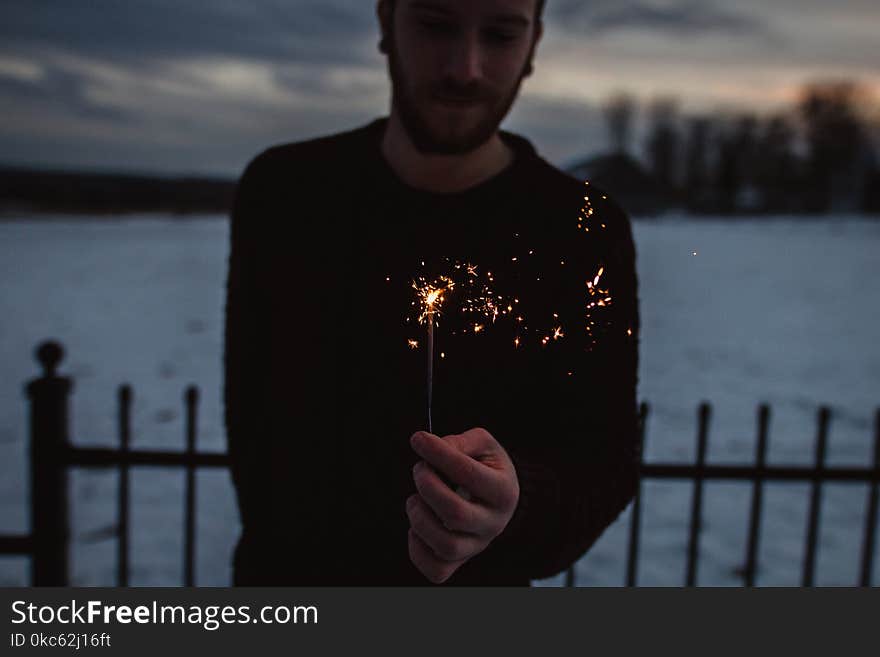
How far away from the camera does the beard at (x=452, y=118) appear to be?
1.53 m

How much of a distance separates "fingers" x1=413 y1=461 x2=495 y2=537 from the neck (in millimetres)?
894

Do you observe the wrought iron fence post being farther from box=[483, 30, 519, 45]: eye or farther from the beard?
box=[483, 30, 519, 45]: eye

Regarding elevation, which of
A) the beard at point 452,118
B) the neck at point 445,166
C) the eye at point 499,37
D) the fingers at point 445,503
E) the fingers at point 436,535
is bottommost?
the fingers at point 436,535

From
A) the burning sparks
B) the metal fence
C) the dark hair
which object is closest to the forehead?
the dark hair

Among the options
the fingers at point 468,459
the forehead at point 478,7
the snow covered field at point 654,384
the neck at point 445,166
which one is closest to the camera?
the fingers at point 468,459

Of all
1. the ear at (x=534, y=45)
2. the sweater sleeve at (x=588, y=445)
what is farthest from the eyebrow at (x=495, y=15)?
the sweater sleeve at (x=588, y=445)

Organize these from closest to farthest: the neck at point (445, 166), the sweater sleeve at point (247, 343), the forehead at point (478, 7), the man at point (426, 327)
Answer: the man at point (426, 327) → the forehead at point (478, 7) → the neck at point (445, 166) → the sweater sleeve at point (247, 343)

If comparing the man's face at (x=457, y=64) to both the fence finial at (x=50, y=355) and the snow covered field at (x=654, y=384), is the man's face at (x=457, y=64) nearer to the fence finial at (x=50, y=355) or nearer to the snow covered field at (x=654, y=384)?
the snow covered field at (x=654, y=384)

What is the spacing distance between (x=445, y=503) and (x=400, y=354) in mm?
664

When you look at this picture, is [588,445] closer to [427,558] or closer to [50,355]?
[427,558]

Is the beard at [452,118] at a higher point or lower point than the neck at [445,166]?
higher

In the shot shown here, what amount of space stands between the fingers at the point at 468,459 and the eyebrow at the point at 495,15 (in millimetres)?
929

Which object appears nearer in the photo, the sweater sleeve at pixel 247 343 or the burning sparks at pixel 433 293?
the burning sparks at pixel 433 293
